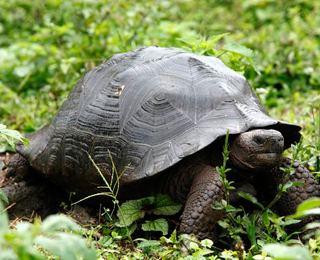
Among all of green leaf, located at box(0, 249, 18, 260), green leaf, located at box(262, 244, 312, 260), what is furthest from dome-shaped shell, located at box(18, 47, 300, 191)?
green leaf, located at box(0, 249, 18, 260)

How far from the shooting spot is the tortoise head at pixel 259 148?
113 inches

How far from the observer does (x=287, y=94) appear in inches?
221

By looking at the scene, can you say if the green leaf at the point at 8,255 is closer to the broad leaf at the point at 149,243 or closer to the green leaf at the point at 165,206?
the broad leaf at the point at 149,243

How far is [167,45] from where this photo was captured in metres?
5.67

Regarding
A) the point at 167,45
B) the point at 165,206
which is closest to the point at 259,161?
the point at 165,206

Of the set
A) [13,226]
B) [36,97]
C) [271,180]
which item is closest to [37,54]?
[36,97]

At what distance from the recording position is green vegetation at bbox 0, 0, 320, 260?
9.05 feet

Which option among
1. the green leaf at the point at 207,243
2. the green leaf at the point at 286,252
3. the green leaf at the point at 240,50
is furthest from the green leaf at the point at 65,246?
the green leaf at the point at 240,50

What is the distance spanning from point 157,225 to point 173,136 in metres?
0.51

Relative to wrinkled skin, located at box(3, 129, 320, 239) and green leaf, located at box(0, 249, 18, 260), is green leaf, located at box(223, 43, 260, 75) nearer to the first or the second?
wrinkled skin, located at box(3, 129, 320, 239)

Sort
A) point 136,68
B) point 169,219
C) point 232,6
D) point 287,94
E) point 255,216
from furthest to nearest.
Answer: point 232,6 → point 287,94 → point 136,68 → point 169,219 → point 255,216

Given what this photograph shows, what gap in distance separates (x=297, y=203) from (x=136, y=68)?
127cm

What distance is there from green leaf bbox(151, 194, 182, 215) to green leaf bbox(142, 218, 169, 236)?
1.9 inches

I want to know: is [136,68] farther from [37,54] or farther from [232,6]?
[232,6]
